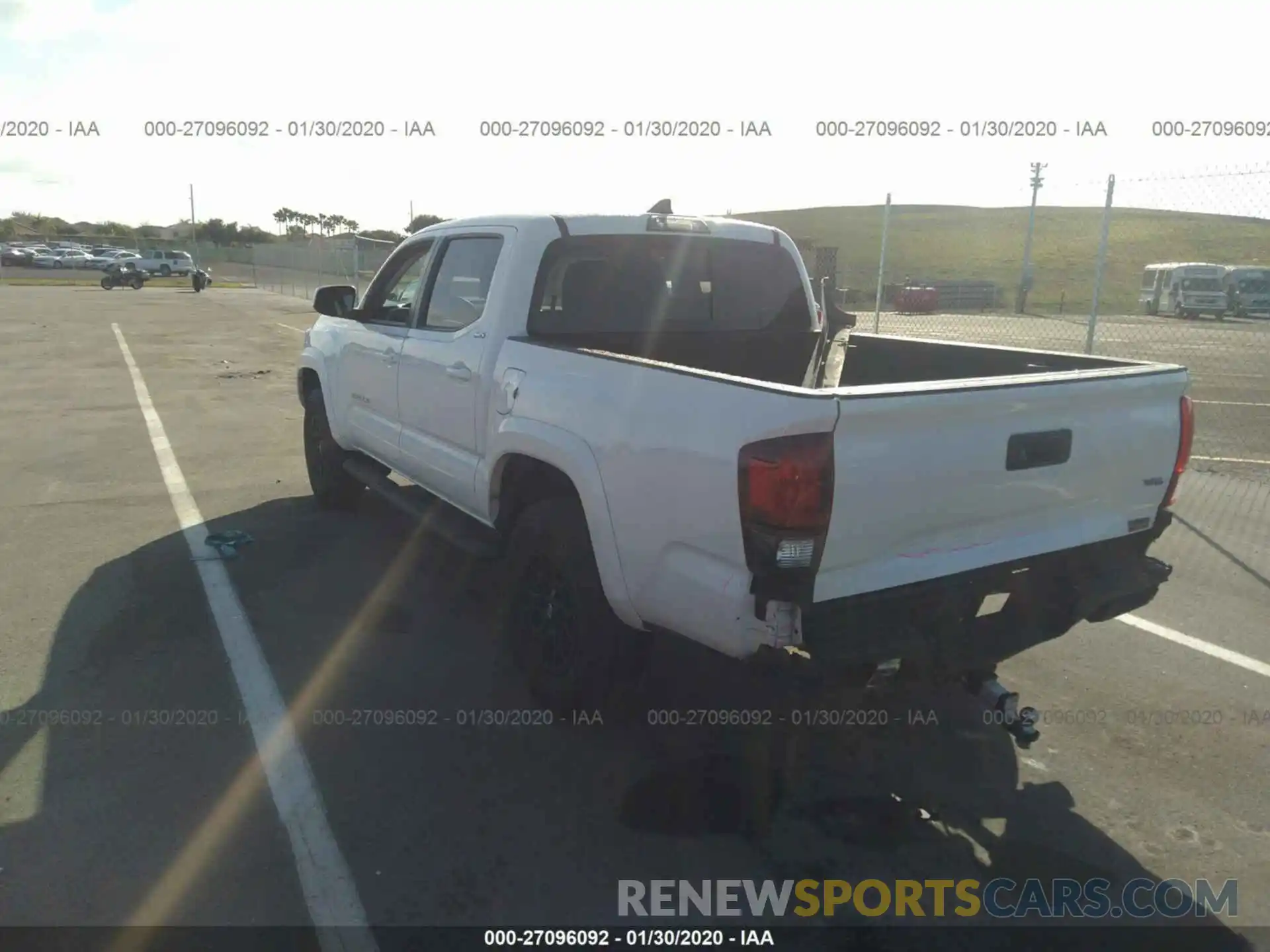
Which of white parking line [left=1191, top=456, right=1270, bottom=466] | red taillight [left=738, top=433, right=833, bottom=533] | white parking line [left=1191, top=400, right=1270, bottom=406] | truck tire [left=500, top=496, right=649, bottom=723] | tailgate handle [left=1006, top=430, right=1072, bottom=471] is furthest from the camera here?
white parking line [left=1191, top=400, right=1270, bottom=406]

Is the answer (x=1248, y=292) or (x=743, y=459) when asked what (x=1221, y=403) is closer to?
(x=743, y=459)

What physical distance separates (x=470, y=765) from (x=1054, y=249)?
5325 cm

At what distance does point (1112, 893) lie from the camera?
122 inches

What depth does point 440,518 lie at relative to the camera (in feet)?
17.1

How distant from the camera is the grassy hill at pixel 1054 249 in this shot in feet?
121

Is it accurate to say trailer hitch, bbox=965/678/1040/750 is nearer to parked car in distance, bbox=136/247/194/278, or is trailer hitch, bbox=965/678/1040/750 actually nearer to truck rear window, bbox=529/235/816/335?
truck rear window, bbox=529/235/816/335

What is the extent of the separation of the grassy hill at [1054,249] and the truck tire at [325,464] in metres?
13.8

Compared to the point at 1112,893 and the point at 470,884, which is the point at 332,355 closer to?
the point at 470,884

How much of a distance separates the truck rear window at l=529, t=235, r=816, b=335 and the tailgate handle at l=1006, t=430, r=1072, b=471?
2.01 metres

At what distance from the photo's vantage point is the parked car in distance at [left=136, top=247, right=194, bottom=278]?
54.8 meters

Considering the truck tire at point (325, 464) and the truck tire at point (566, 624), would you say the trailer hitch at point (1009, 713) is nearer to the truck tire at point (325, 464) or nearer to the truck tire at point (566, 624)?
the truck tire at point (566, 624)

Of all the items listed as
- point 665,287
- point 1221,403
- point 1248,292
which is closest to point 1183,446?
point 665,287

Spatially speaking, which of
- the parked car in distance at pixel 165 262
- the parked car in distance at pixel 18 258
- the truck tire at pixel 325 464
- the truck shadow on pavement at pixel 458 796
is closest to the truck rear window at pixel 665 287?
the truck shadow on pavement at pixel 458 796

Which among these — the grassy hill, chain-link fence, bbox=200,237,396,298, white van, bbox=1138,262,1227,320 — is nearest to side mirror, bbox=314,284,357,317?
chain-link fence, bbox=200,237,396,298
